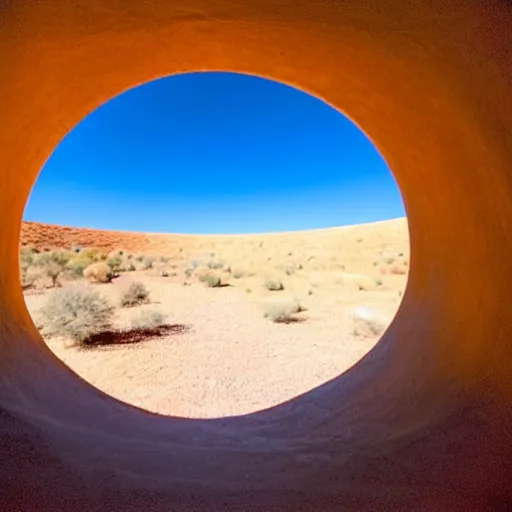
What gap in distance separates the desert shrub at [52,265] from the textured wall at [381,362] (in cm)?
1788

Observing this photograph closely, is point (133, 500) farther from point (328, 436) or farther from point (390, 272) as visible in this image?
point (390, 272)

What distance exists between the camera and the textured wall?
8.30 ft

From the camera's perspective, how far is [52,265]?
901 inches

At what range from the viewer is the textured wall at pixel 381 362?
2.53 m

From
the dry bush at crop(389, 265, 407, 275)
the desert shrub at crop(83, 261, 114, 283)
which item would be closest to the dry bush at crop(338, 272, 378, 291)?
the dry bush at crop(389, 265, 407, 275)

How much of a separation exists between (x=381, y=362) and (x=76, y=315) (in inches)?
378

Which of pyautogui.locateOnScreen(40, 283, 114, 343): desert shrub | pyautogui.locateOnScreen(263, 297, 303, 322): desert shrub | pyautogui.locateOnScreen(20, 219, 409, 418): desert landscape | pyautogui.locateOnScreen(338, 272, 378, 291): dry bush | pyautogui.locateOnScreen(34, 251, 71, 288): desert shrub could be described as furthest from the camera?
pyautogui.locateOnScreen(34, 251, 71, 288): desert shrub

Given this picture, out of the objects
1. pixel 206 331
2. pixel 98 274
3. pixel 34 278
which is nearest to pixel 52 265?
pixel 34 278

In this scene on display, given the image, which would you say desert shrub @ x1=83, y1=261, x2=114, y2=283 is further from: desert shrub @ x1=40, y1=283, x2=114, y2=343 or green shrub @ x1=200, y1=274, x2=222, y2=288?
desert shrub @ x1=40, y1=283, x2=114, y2=343

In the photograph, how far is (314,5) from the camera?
2770 mm

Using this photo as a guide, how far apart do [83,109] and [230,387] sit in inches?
191

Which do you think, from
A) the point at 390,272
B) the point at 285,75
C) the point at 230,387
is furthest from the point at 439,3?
the point at 390,272

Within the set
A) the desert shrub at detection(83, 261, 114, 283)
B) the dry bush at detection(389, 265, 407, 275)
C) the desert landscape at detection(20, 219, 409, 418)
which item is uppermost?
the dry bush at detection(389, 265, 407, 275)

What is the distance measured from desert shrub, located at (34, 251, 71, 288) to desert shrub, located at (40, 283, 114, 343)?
27.1 feet
